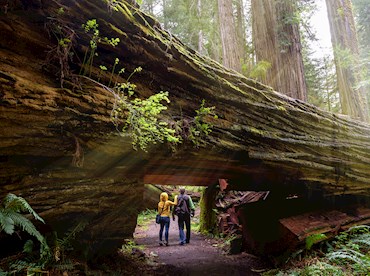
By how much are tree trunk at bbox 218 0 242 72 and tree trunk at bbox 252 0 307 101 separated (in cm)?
110

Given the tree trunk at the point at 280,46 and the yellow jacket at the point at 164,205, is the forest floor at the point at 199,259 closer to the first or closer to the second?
the yellow jacket at the point at 164,205

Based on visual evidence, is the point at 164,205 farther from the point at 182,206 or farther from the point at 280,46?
the point at 280,46

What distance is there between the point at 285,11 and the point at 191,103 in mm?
7238

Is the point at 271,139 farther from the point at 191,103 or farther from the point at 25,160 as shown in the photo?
the point at 25,160

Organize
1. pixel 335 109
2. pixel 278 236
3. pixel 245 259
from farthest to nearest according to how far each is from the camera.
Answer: pixel 335 109, pixel 245 259, pixel 278 236

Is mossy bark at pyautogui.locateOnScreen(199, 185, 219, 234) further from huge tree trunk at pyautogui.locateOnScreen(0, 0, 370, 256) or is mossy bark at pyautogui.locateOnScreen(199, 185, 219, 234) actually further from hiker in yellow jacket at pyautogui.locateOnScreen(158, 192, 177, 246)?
huge tree trunk at pyautogui.locateOnScreen(0, 0, 370, 256)

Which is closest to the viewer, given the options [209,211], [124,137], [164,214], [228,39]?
[124,137]

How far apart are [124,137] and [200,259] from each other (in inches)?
216

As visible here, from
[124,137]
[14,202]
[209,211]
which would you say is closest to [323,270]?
[124,137]

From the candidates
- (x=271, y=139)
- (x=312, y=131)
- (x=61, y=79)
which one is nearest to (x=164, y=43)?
(x=61, y=79)

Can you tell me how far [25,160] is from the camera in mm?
3676

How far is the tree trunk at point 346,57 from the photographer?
1018 cm

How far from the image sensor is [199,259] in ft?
25.8

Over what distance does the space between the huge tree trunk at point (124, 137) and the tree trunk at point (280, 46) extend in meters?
2.57
